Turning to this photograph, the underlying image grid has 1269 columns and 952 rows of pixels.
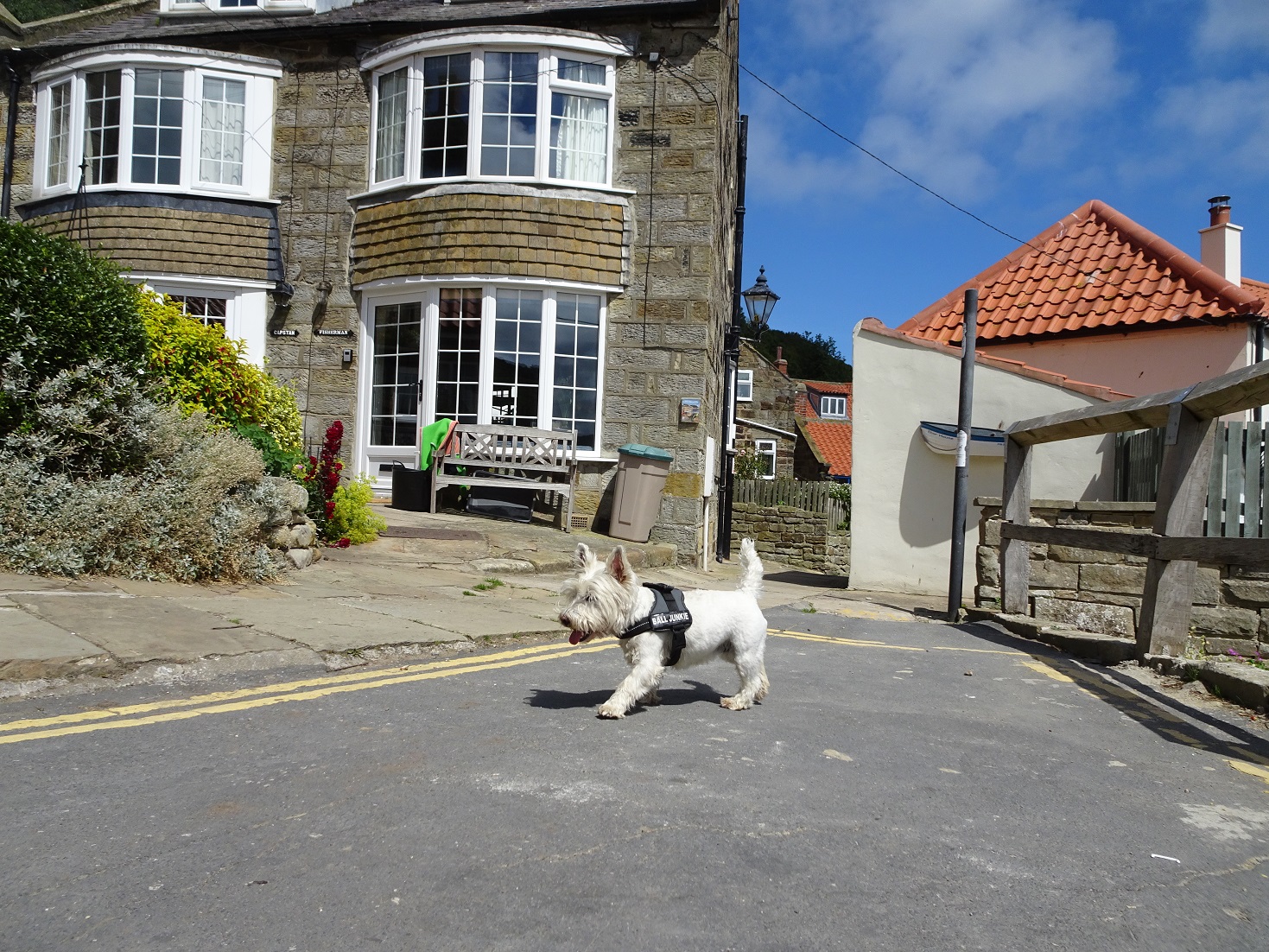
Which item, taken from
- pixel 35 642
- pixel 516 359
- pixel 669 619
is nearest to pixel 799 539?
pixel 516 359

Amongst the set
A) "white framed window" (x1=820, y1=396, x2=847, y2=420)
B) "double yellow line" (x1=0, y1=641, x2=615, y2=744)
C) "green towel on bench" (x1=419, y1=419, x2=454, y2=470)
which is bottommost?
"double yellow line" (x1=0, y1=641, x2=615, y2=744)

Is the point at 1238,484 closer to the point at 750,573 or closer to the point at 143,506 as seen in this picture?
the point at 750,573

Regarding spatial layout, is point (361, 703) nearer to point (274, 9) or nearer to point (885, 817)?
point (885, 817)

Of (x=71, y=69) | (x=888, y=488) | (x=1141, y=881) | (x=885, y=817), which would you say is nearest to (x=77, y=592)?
(x=885, y=817)

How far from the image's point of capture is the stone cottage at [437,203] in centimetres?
1454

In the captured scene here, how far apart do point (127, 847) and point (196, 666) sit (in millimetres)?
2300

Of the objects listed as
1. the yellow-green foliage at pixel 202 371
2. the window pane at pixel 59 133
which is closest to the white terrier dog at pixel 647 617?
the yellow-green foliage at pixel 202 371

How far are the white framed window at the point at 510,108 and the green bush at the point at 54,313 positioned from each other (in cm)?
743

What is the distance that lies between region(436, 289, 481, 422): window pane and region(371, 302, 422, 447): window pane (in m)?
0.42

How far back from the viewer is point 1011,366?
1398cm

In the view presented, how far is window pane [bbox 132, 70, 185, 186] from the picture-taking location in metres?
15.7

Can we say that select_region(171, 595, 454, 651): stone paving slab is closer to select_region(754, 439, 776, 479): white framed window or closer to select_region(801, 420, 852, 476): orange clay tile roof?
select_region(754, 439, 776, 479): white framed window

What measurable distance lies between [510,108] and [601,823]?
44.0 feet

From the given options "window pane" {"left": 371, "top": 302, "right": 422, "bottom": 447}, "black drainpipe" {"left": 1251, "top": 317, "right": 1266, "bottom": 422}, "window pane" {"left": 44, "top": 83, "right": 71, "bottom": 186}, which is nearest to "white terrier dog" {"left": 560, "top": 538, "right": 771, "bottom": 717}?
"window pane" {"left": 371, "top": 302, "right": 422, "bottom": 447}
